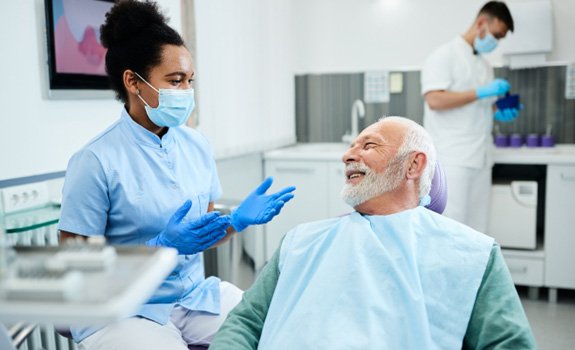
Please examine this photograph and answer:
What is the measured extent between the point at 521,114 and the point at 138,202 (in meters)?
2.88

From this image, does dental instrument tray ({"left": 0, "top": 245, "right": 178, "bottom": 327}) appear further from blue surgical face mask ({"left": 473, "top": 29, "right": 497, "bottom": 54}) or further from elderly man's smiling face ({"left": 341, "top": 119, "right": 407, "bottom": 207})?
blue surgical face mask ({"left": 473, "top": 29, "right": 497, "bottom": 54})

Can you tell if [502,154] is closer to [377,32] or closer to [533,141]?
[533,141]

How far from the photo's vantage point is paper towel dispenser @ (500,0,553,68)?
3.39 meters

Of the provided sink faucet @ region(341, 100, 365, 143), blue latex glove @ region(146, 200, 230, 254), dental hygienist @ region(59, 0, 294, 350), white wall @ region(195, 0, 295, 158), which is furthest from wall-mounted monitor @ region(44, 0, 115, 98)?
sink faucet @ region(341, 100, 365, 143)

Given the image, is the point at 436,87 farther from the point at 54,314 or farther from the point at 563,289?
the point at 54,314

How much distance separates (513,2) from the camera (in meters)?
3.55

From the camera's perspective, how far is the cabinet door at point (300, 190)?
3563 millimetres

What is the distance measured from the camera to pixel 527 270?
10.5 feet

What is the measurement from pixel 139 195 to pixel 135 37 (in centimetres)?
45

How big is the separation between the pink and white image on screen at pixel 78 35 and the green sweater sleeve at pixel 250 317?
1.13 m

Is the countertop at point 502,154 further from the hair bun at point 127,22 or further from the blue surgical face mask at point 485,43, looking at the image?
the hair bun at point 127,22

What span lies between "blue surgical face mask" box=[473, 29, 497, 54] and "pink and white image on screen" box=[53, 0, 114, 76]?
1907mm

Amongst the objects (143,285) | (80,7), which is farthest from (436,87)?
(143,285)

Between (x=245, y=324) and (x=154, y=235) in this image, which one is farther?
(x=154, y=235)
